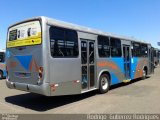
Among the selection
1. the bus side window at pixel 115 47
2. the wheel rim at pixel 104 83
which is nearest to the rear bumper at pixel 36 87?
the wheel rim at pixel 104 83

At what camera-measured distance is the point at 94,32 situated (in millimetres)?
10258

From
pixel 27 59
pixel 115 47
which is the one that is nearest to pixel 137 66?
pixel 115 47

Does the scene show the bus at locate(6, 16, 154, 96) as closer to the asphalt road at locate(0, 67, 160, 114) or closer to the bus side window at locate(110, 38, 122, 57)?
the bus side window at locate(110, 38, 122, 57)

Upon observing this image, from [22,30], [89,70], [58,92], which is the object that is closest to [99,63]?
[89,70]

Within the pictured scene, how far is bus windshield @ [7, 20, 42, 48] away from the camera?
25.8 feet

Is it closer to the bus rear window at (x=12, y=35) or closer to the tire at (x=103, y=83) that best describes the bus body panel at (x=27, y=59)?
the bus rear window at (x=12, y=35)

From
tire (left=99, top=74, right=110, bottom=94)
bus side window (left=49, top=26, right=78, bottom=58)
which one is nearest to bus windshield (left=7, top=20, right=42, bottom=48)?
bus side window (left=49, top=26, right=78, bottom=58)

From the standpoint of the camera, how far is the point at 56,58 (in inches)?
311

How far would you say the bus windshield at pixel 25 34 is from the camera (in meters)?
7.86

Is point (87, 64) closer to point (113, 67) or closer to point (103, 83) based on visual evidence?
point (103, 83)

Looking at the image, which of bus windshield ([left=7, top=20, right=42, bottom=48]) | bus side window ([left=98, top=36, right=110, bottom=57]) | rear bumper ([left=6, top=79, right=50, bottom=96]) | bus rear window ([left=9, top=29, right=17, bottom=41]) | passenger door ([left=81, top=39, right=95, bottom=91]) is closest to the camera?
rear bumper ([left=6, top=79, right=50, bottom=96])

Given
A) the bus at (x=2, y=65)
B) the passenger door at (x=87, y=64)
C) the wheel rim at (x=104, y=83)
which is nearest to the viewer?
the passenger door at (x=87, y=64)

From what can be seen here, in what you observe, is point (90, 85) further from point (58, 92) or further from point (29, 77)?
point (29, 77)

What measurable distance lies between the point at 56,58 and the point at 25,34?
61.4 inches
